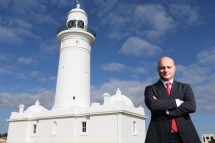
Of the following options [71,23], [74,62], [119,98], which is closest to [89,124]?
[119,98]

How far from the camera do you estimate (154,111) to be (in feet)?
9.95

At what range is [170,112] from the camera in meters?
2.90

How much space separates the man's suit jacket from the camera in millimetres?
2809

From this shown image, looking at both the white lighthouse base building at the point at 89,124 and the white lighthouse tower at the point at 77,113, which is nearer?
the white lighthouse base building at the point at 89,124

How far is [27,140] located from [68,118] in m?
5.88

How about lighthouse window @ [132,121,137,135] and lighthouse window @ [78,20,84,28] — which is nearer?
lighthouse window @ [132,121,137,135]

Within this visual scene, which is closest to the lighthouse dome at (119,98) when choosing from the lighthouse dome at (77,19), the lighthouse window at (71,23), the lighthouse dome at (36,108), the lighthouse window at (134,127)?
the lighthouse window at (134,127)

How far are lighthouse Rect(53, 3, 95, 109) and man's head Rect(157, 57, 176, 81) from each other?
1974 cm

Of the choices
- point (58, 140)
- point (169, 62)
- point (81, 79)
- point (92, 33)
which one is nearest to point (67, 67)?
point (81, 79)

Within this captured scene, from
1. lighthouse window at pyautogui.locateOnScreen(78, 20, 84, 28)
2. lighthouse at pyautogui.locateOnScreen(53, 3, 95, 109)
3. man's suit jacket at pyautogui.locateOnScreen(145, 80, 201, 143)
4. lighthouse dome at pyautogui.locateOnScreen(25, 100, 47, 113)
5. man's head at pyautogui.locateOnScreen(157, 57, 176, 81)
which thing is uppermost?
lighthouse window at pyautogui.locateOnScreen(78, 20, 84, 28)

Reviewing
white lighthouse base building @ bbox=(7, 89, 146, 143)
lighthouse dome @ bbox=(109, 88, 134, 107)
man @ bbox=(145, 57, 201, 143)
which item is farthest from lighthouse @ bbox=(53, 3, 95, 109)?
man @ bbox=(145, 57, 201, 143)

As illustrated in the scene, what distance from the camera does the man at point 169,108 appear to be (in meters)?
2.82

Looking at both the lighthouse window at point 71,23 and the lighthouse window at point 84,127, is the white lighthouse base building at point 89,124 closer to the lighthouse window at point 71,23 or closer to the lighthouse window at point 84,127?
the lighthouse window at point 84,127

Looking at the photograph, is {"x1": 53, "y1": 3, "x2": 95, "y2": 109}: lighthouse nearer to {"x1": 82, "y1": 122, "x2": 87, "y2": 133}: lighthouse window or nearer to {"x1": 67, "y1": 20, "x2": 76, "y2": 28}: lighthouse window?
{"x1": 67, "y1": 20, "x2": 76, "y2": 28}: lighthouse window
